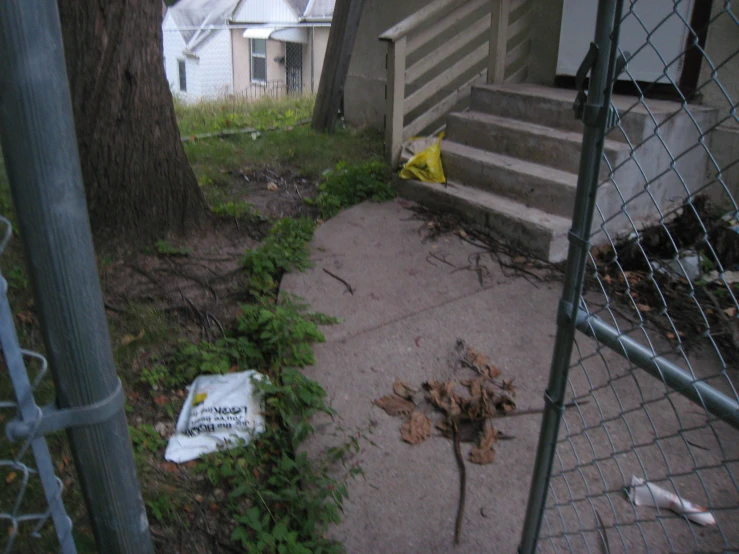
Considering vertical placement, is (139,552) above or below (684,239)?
above

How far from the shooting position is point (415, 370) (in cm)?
358

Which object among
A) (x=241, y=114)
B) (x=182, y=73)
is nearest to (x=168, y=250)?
(x=241, y=114)

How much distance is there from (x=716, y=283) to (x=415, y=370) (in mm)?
2239

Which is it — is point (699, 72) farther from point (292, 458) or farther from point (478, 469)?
point (292, 458)

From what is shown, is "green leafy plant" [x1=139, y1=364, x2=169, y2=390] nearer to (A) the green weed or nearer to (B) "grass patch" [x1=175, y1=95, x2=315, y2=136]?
(A) the green weed

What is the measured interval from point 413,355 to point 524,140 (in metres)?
2.52

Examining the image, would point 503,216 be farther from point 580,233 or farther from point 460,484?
point 580,233

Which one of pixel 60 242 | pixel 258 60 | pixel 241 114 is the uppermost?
pixel 60 242

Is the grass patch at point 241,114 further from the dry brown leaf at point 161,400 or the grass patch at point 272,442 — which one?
the dry brown leaf at point 161,400

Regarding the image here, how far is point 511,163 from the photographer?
17.3 feet

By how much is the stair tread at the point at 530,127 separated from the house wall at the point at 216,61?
19.8 m

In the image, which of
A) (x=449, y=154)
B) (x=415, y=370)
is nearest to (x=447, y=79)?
(x=449, y=154)

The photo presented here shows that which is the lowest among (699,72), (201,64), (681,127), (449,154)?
(201,64)

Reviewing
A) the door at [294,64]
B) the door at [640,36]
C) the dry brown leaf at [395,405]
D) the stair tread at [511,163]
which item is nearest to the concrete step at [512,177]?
the stair tread at [511,163]
